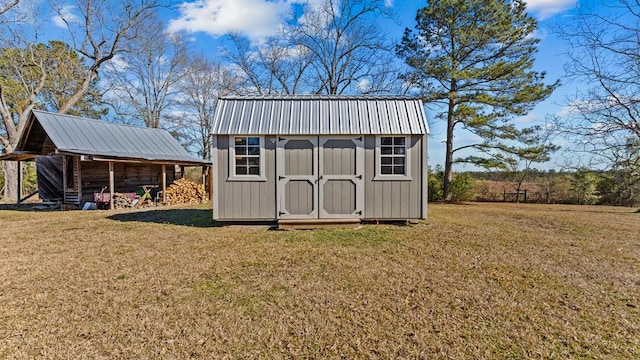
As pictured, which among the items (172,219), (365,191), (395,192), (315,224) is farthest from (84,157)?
(395,192)

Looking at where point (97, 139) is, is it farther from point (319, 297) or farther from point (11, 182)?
point (319, 297)

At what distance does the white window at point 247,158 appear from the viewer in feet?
23.6

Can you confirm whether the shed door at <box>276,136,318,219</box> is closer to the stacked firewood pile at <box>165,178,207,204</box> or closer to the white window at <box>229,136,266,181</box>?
the white window at <box>229,136,266,181</box>

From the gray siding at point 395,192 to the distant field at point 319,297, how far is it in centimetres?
111

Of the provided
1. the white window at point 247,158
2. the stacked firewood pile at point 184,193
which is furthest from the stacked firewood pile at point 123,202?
the white window at point 247,158

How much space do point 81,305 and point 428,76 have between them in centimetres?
1670

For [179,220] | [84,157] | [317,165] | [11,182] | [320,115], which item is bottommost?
[179,220]

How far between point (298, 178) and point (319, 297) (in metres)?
4.16

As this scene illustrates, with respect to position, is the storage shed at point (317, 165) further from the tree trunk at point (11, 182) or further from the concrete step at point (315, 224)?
the tree trunk at point (11, 182)

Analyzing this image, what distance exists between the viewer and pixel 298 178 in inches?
287

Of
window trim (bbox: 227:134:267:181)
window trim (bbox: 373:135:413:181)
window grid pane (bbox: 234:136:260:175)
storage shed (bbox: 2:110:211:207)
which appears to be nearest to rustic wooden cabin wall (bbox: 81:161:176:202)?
storage shed (bbox: 2:110:211:207)

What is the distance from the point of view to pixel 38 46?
56.5ft

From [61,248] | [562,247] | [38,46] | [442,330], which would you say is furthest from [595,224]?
[38,46]

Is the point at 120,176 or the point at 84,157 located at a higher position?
the point at 84,157
